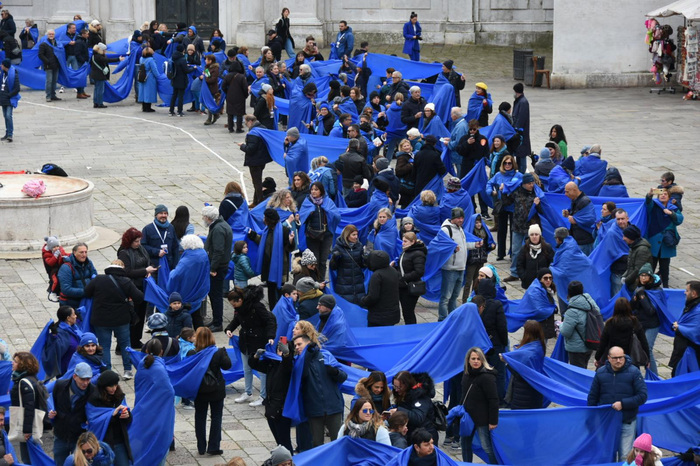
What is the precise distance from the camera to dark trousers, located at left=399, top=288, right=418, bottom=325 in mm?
14281

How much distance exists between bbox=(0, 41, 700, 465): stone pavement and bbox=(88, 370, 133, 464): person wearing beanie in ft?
3.09

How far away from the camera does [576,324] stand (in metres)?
12.4

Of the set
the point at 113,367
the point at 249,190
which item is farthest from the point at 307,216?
the point at 249,190

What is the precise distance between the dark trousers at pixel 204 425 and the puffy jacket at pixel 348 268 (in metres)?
3.11

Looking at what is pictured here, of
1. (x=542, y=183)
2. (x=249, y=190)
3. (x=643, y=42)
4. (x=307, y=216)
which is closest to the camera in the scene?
(x=307, y=216)

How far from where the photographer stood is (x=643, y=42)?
103ft

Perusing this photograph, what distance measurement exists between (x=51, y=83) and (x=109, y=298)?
17.7 metres

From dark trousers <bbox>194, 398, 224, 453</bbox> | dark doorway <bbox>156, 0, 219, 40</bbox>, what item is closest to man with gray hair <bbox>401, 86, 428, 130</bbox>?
dark trousers <bbox>194, 398, 224, 453</bbox>

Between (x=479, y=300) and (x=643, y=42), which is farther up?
(x=643, y=42)

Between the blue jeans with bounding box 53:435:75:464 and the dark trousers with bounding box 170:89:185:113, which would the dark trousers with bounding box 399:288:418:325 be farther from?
the dark trousers with bounding box 170:89:185:113

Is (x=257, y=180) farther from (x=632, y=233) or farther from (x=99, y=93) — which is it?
(x=99, y=93)

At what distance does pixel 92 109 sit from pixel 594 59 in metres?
12.7

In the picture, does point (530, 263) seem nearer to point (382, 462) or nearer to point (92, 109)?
point (382, 462)

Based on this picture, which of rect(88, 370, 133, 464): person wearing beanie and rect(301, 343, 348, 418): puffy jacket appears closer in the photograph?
rect(88, 370, 133, 464): person wearing beanie
